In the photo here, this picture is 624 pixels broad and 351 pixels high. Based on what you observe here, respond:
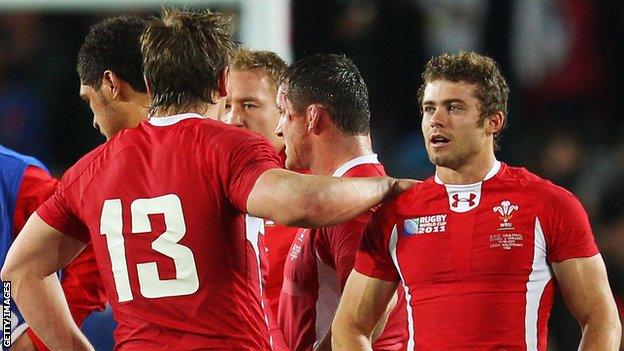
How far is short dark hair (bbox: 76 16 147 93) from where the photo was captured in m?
3.74

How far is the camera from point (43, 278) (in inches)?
139

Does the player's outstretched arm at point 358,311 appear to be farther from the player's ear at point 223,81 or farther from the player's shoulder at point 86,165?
the player's shoulder at point 86,165

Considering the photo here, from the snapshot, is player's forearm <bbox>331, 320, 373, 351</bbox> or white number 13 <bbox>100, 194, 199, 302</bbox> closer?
white number 13 <bbox>100, 194, 199, 302</bbox>

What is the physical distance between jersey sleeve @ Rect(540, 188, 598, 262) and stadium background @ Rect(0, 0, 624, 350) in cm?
415

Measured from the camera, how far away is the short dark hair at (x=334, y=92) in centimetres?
385

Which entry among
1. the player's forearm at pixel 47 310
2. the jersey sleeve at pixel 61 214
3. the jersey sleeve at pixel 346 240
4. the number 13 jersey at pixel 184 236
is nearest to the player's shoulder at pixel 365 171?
the jersey sleeve at pixel 346 240

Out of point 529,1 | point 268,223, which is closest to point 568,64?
point 529,1

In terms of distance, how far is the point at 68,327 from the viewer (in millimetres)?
3582

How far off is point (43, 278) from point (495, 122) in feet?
5.05

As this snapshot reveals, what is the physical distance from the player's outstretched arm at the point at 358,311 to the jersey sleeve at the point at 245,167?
64 centimetres

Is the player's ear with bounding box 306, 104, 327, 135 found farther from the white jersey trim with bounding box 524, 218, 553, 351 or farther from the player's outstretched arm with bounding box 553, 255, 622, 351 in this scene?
the player's outstretched arm with bounding box 553, 255, 622, 351

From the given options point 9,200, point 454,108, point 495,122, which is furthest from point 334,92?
point 9,200

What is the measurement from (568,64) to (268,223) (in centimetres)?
467

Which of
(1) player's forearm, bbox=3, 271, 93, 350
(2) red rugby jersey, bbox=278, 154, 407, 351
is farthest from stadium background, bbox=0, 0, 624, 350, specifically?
(1) player's forearm, bbox=3, 271, 93, 350
